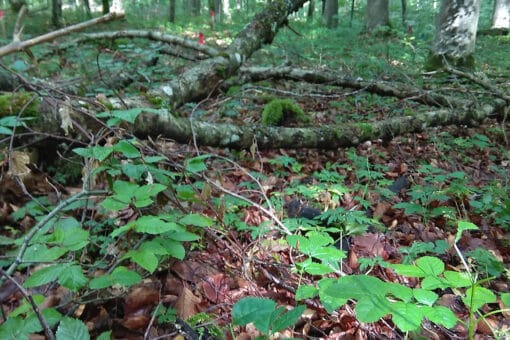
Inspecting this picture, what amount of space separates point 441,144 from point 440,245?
2380 millimetres

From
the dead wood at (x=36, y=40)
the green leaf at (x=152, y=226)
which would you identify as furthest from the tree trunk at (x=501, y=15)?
the dead wood at (x=36, y=40)

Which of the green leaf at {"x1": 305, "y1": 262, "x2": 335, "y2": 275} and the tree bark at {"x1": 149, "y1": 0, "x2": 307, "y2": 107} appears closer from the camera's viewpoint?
the green leaf at {"x1": 305, "y1": 262, "x2": 335, "y2": 275}

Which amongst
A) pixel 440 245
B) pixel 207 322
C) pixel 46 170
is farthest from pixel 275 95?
pixel 207 322

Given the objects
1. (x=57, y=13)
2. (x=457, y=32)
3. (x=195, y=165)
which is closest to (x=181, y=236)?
(x=195, y=165)

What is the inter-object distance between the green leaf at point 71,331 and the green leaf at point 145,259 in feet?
0.92

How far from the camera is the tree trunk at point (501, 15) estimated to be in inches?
558

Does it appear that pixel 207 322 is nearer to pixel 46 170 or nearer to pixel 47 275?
pixel 47 275

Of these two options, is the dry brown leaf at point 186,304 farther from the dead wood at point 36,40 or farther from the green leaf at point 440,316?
the dead wood at point 36,40

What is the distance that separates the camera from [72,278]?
1.30 meters

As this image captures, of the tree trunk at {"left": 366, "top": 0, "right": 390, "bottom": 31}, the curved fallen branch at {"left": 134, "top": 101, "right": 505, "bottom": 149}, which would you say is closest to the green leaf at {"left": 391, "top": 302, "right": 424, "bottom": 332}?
the curved fallen branch at {"left": 134, "top": 101, "right": 505, "bottom": 149}

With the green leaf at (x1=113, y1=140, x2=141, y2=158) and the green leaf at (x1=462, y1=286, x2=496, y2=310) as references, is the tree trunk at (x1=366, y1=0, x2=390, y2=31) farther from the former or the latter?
the green leaf at (x1=462, y1=286, x2=496, y2=310)

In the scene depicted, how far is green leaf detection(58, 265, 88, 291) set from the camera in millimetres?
1277

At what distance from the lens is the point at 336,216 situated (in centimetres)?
235

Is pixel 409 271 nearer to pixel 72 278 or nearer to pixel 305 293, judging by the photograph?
pixel 305 293
